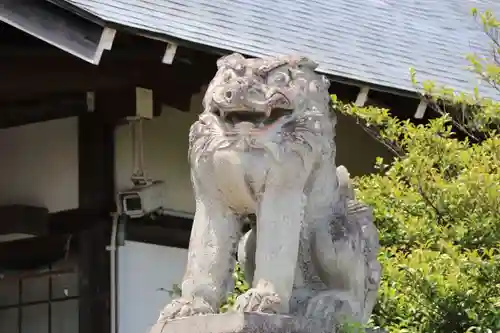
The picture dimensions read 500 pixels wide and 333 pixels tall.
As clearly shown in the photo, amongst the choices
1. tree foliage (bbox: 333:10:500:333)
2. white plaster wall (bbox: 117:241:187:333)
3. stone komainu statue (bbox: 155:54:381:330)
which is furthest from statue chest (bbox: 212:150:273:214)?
white plaster wall (bbox: 117:241:187:333)

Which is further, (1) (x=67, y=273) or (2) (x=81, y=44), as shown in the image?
(1) (x=67, y=273)

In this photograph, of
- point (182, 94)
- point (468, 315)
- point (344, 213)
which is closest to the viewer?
point (344, 213)

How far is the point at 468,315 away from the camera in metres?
4.75

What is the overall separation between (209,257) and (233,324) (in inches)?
10.6

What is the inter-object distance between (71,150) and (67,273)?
2.41 feet

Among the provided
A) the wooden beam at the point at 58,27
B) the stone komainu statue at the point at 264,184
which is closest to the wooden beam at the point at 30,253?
the wooden beam at the point at 58,27

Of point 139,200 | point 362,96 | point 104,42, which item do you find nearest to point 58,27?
point 104,42

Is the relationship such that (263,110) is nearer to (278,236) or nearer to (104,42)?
(278,236)

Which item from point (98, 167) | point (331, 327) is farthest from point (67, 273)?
point (331, 327)

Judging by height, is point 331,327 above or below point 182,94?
Result: below

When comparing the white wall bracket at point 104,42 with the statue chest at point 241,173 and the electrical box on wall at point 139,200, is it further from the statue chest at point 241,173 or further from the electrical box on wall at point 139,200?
the statue chest at point 241,173

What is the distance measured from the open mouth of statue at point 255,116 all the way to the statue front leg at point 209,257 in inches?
Result: 9.3

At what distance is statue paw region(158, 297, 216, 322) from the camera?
366cm

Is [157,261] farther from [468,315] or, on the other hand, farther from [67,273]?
[468,315]
